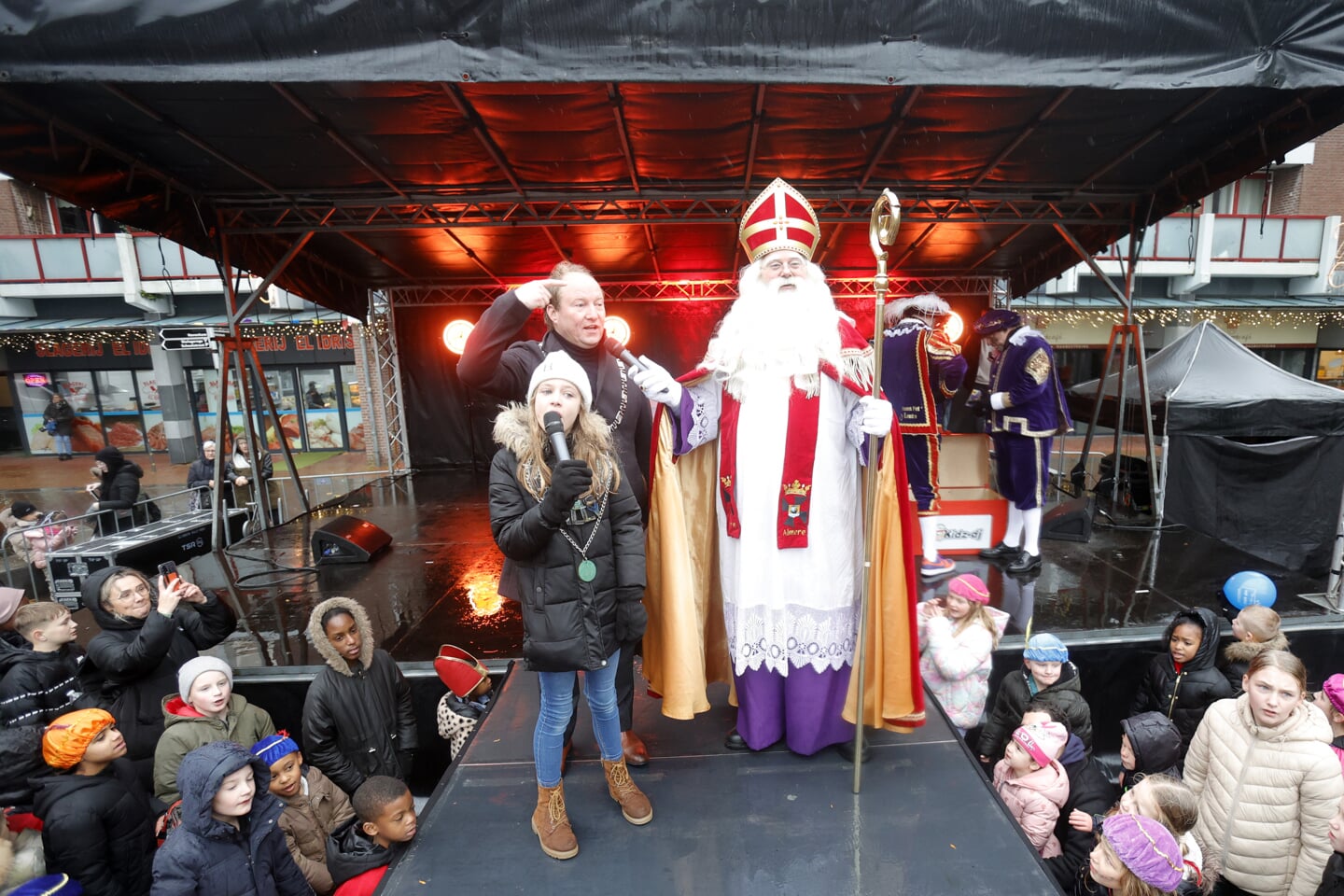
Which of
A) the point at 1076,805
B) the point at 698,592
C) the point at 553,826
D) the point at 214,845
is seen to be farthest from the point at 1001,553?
the point at 214,845

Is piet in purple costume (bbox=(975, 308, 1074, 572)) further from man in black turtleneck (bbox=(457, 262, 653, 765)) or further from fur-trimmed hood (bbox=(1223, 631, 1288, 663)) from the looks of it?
man in black turtleneck (bbox=(457, 262, 653, 765))

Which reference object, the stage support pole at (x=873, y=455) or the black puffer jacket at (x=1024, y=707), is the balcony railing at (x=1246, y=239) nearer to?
the black puffer jacket at (x=1024, y=707)

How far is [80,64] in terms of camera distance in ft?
8.84

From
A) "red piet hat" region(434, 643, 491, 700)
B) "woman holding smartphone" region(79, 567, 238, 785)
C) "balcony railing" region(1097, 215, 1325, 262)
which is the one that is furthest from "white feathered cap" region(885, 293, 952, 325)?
"balcony railing" region(1097, 215, 1325, 262)

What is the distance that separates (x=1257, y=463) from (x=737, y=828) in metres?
8.05

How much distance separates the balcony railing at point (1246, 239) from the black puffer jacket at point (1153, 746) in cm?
1540

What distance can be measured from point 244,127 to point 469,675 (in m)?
4.84

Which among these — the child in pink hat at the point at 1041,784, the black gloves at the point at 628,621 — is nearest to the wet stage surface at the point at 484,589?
the child in pink hat at the point at 1041,784

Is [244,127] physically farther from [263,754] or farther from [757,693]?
[757,693]

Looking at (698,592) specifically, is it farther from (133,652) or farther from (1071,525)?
(1071,525)

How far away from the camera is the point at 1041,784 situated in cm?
272

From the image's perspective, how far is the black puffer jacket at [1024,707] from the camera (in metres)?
3.06

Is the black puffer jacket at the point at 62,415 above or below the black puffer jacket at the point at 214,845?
above

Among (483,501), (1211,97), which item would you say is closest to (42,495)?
(483,501)
